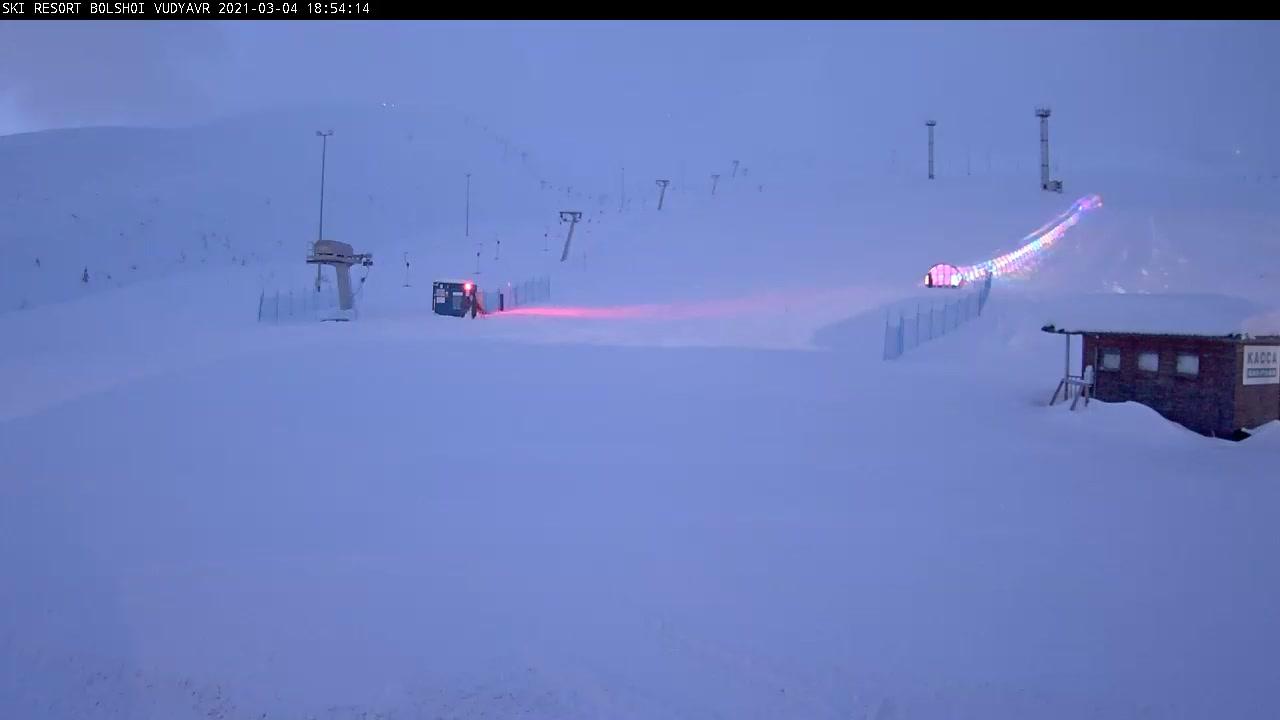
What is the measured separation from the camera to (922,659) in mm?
6586

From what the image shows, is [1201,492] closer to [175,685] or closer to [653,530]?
[653,530]

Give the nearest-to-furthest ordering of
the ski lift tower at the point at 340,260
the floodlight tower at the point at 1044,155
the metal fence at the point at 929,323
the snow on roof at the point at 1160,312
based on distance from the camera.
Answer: the metal fence at the point at 929,323, the snow on roof at the point at 1160,312, the ski lift tower at the point at 340,260, the floodlight tower at the point at 1044,155

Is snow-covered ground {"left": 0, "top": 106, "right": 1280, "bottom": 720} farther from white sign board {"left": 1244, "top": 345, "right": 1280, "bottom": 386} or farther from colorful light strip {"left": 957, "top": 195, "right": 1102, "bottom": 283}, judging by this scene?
colorful light strip {"left": 957, "top": 195, "right": 1102, "bottom": 283}

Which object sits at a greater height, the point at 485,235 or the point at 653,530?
the point at 485,235

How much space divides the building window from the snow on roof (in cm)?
1009

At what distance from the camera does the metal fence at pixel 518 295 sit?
119ft

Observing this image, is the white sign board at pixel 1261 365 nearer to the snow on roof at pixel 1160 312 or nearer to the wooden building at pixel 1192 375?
the wooden building at pixel 1192 375

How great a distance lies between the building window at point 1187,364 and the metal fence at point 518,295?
25075 mm

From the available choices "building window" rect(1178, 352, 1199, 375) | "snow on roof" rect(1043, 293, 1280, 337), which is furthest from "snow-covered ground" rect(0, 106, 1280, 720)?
"snow on roof" rect(1043, 293, 1280, 337)

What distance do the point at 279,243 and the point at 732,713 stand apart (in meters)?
55.3

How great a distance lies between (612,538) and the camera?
905 centimetres

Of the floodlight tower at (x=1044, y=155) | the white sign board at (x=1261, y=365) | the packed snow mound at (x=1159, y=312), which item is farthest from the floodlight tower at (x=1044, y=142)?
the white sign board at (x=1261, y=365)

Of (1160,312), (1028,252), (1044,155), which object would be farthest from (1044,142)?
(1160,312)
